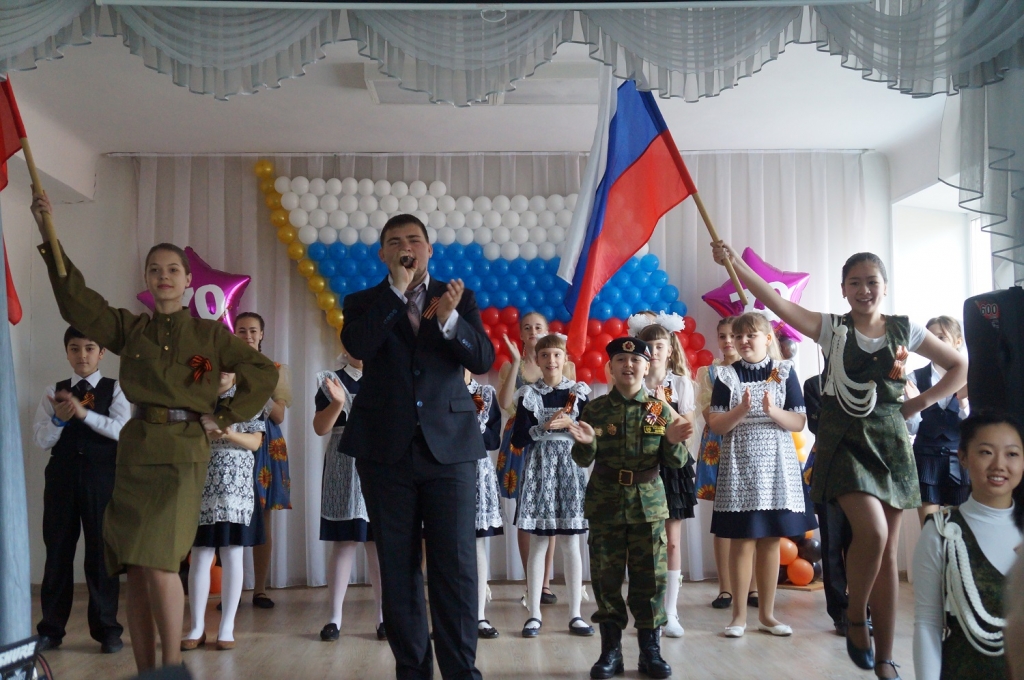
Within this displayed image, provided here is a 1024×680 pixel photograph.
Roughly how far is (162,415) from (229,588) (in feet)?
5.19

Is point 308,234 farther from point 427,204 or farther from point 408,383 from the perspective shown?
point 408,383

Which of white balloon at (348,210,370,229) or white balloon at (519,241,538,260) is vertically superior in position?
white balloon at (348,210,370,229)

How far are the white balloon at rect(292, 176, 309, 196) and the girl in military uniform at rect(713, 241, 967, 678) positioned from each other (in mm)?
3598

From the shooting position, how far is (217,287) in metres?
5.84

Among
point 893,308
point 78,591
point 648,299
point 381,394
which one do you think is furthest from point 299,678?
point 893,308

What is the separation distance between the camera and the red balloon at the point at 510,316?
604 centimetres

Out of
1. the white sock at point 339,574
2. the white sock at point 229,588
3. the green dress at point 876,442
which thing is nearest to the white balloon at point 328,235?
the white sock at point 339,574

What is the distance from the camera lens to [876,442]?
3.06 meters

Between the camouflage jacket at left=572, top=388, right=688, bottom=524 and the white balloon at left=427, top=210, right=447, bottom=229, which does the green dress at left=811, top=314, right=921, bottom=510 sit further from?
the white balloon at left=427, top=210, right=447, bottom=229

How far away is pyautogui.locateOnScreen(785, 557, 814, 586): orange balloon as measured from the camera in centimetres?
561

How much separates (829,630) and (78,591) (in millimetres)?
4541

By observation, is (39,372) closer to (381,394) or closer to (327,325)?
(327,325)

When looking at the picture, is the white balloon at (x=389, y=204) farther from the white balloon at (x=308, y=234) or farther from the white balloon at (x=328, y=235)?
the white balloon at (x=308, y=234)

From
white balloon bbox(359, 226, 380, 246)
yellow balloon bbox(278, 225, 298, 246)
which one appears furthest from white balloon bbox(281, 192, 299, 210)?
white balloon bbox(359, 226, 380, 246)
